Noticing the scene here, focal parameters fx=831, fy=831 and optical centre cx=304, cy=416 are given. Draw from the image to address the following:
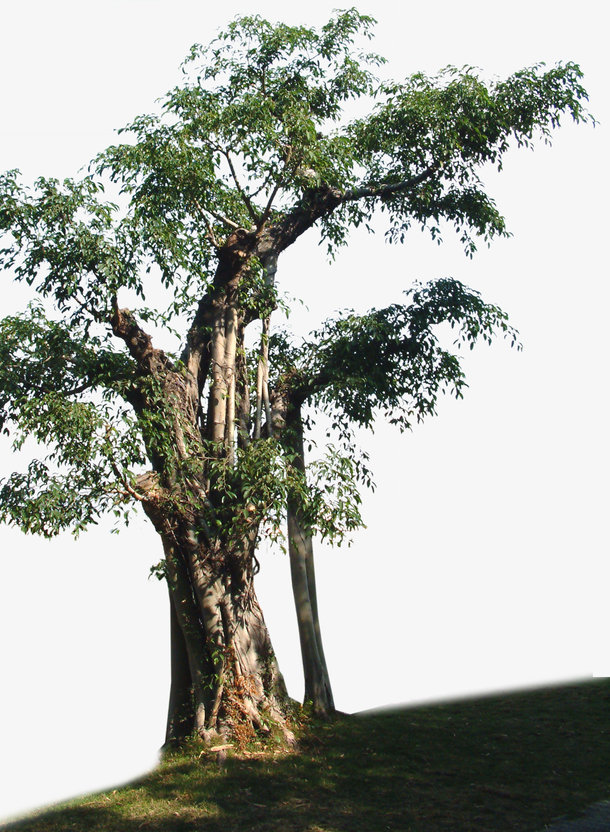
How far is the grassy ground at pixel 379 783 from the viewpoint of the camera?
26.0ft

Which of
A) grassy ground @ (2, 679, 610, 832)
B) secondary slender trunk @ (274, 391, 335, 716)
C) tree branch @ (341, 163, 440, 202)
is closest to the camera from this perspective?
grassy ground @ (2, 679, 610, 832)

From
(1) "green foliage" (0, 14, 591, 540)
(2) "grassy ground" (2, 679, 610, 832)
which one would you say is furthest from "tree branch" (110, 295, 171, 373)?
(2) "grassy ground" (2, 679, 610, 832)

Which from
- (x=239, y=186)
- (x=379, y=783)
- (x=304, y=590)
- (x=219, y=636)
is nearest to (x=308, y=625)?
(x=304, y=590)

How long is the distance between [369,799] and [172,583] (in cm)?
Answer: 336

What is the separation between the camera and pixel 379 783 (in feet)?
29.3

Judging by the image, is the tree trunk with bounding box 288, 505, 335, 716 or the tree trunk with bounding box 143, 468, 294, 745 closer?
the tree trunk with bounding box 143, 468, 294, 745

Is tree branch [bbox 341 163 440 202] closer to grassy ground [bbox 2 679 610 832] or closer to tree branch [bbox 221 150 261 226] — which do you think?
tree branch [bbox 221 150 261 226]

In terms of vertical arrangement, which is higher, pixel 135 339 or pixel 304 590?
pixel 135 339

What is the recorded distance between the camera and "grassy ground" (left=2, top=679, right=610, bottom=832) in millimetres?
7914

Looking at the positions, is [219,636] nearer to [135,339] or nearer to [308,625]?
[308,625]

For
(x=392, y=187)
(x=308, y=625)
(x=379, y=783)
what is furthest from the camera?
(x=392, y=187)

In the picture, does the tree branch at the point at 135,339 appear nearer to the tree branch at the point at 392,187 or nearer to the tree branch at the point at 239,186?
the tree branch at the point at 239,186

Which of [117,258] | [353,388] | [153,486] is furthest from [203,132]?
[153,486]

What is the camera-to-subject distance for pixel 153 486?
9.45m
